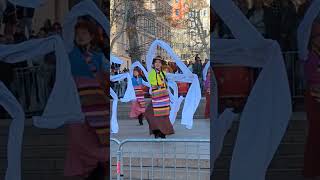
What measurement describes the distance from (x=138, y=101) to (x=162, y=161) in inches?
277

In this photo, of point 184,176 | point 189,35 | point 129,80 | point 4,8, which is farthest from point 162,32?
point 4,8

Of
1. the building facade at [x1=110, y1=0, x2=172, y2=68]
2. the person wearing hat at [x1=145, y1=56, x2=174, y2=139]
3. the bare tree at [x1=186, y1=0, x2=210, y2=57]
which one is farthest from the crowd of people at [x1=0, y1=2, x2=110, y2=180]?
the bare tree at [x1=186, y1=0, x2=210, y2=57]

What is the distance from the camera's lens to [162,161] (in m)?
5.84

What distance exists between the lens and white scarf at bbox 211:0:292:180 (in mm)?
2707

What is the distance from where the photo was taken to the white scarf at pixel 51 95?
302 centimetres

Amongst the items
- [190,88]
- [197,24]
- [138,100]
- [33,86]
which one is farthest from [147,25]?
[33,86]

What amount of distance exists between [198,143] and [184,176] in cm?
50

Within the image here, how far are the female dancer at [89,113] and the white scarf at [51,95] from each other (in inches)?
1.8

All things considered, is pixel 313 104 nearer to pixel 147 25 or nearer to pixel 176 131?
pixel 176 131

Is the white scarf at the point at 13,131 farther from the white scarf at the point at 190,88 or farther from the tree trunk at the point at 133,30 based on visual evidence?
the tree trunk at the point at 133,30

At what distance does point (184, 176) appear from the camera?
5758 mm

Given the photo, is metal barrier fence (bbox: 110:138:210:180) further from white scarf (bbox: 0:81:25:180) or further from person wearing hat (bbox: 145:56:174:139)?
person wearing hat (bbox: 145:56:174:139)

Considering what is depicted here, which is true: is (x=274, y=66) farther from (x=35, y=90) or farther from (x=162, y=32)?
(x=162, y=32)

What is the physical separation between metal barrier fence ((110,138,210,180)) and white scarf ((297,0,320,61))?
2918 millimetres
